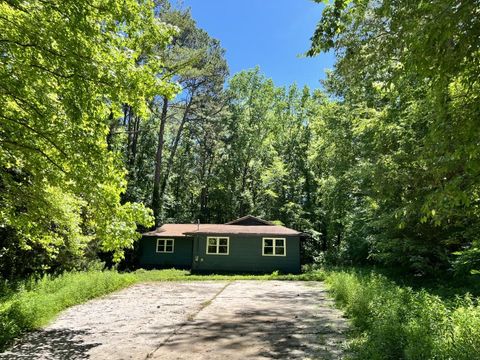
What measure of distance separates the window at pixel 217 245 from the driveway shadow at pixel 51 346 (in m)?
15.0

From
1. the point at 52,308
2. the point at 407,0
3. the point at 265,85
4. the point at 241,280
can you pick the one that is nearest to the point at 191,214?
the point at 265,85

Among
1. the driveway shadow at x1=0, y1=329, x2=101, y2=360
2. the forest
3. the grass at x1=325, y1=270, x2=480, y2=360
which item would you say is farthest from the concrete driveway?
the forest

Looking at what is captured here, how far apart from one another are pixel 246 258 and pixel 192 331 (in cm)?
1517

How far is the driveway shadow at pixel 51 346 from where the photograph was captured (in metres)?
5.76

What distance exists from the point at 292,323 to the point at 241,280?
35.4 ft

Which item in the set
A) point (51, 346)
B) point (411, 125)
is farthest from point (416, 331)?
point (411, 125)

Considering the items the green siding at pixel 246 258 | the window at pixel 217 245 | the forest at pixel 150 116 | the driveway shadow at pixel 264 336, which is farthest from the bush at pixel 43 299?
the window at pixel 217 245

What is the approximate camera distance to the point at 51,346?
20.7 feet

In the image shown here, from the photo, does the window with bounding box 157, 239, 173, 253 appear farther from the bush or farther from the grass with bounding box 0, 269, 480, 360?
the grass with bounding box 0, 269, 480, 360

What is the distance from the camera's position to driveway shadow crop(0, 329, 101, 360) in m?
5.76

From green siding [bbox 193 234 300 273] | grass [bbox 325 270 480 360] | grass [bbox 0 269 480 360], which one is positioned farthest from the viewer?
green siding [bbox 193 234 300 273]

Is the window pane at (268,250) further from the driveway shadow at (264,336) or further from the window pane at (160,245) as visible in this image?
the driveway shadow at (264,336)

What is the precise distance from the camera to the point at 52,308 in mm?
8789

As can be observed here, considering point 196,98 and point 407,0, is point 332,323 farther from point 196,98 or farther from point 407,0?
point 196,98
